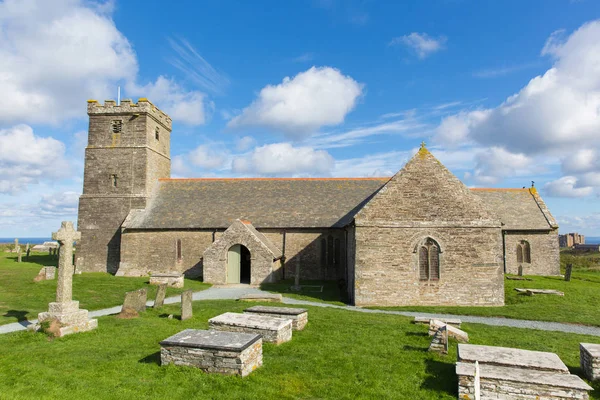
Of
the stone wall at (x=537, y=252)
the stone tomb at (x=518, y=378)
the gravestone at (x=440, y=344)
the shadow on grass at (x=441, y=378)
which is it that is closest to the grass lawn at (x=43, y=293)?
the shadow on grass at (x=441, y=378)

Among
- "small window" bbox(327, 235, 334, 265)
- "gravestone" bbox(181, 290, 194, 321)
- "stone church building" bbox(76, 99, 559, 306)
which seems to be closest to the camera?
"gravestone" bbox(181, 290, 194, 321)

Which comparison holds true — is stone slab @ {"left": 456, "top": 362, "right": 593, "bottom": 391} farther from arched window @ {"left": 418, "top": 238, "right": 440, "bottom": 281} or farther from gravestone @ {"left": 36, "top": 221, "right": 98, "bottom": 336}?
arched window @ {"left": 418, "top": 238, "right": 440, "bottom": 281}

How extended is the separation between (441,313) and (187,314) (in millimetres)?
10817

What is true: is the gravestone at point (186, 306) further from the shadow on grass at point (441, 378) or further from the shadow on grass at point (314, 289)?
the shadow on grass at point (314, 289)

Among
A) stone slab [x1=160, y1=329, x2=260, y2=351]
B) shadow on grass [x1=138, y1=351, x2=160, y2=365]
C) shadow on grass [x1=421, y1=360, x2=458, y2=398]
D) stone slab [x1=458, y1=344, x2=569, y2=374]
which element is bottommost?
shadow on grass [x1=421, y1=360, x2=458, y2=398]

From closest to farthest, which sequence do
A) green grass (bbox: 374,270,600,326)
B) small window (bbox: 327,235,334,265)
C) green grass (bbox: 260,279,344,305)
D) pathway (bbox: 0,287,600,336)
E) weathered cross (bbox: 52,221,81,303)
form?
weathered cross (bbox: 52,221,81,303), pathway (bbox: 0,287,600,336), green grass (bbox: 374,270,600,326), green grass (bbox: 260,279,344,305), small window (bbox: 327,235,334,265)

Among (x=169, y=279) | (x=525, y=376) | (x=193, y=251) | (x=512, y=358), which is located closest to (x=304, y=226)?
(x=193, y=251)

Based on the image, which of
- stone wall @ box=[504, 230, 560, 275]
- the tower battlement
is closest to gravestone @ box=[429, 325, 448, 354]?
stone wall @ box=[504, 230, 560, 275]

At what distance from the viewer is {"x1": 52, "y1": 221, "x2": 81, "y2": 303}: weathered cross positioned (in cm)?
1199

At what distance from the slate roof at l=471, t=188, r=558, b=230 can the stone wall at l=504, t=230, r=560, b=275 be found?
66 centimetres

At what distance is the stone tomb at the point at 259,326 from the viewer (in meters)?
10.7

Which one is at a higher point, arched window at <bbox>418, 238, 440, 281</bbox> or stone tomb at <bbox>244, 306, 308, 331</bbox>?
arched window at <bbox>418, 238, 440, 281</bbox>

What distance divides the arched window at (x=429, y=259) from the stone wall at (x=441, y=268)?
21 centimetres

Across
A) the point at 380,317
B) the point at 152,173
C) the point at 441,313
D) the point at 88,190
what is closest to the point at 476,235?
the point at 441,313
